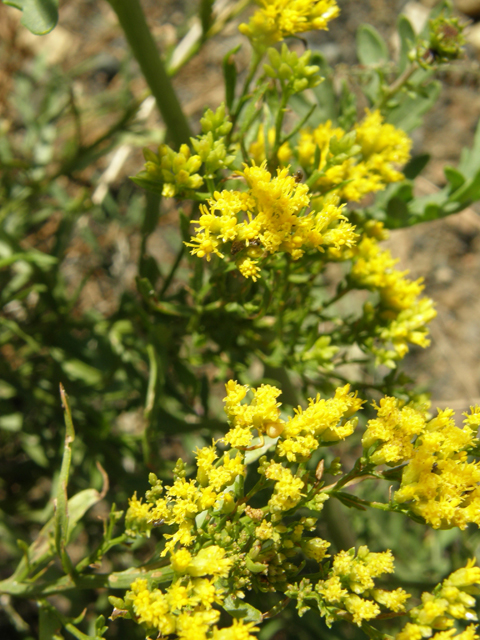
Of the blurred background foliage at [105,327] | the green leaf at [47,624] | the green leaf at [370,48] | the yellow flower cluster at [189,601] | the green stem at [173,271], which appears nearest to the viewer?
the yellow flower cluster at [189,601]

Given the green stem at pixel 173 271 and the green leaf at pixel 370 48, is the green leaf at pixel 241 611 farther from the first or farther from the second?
the green leaf at pixel 370 48

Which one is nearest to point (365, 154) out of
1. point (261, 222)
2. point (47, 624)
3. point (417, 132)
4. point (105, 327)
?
point (261, 222)

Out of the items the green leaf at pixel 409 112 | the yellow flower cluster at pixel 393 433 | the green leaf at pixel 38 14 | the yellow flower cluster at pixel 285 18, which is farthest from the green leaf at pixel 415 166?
the green leaf at pixel 38 14

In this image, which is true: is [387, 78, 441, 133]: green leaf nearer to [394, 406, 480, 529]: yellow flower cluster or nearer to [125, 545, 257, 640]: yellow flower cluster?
[394, 406, 480, 529]: yellow flower cluster

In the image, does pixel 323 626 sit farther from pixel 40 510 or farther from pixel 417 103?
pixel 417 103

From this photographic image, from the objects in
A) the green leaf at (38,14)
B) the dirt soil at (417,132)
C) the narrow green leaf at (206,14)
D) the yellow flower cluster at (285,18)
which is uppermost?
the green leaf at (38,14)

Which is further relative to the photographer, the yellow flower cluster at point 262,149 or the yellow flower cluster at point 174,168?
the yellow flower cluster at point 262,149

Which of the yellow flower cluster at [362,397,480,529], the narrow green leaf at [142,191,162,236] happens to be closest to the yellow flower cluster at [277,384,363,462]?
the yellow flower cluster at [362,397,480,529]

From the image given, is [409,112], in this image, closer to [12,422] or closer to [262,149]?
[262,149]
